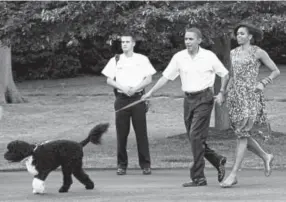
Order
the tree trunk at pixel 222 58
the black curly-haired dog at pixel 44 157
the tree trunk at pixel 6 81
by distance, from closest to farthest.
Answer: the black curly-haired dog at pixel 44 157, the tree trunk at pixel 222 58, the tree trunk at pixel 6 81

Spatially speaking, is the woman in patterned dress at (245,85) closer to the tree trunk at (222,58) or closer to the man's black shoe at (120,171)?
the man's black shoe at (120,171)

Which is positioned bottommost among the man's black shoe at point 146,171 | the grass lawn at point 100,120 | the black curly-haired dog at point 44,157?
the grass lawn at point 100,120

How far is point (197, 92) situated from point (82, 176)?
1580 mm

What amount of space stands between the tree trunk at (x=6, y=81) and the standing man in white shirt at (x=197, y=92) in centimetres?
1706

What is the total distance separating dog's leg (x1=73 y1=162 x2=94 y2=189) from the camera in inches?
357

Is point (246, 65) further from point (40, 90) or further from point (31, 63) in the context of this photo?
point (31, 63)

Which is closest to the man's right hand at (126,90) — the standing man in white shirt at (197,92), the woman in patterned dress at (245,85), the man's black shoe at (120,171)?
the man's black shoe at (120,171)

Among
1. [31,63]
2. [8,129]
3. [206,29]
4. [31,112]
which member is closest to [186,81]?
[206,29]

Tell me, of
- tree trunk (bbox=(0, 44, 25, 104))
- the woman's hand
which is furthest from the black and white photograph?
tree trunk (bbox=(0, 44, 25, 104))

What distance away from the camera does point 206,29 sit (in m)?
12.5

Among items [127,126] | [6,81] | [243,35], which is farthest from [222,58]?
[6,81]

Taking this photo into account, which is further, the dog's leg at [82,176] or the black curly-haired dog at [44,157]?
the dog's leg at [82,176]

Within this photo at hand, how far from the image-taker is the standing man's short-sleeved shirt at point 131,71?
1075cm

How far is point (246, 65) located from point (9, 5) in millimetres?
5601
